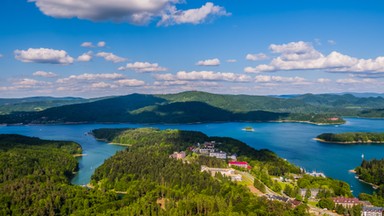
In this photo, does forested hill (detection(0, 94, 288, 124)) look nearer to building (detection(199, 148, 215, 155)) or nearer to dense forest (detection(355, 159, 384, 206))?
building (detection(199, 148, 215, 155))

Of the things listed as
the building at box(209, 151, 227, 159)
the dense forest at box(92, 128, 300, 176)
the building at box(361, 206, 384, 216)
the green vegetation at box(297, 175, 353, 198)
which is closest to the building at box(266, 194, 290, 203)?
the green vegetation at box(297, 175, 353, 198)

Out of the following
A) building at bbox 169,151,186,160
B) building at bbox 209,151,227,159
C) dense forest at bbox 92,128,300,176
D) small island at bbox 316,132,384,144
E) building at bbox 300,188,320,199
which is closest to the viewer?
building at bbox 300,188,320,199

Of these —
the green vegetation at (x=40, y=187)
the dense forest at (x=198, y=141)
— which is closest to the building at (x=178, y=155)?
the dense forest at (x=198, y=141)

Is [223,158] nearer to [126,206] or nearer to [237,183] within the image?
[237,183]

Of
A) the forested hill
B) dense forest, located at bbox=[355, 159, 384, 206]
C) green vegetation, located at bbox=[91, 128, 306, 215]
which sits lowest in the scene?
dense forest, located at bbox=[355, 159, 384, 206]

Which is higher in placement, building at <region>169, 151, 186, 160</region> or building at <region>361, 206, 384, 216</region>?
building at <region>169, 151, 186, 160</region>

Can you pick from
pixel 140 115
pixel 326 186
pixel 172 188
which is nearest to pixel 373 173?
pixel 326 186

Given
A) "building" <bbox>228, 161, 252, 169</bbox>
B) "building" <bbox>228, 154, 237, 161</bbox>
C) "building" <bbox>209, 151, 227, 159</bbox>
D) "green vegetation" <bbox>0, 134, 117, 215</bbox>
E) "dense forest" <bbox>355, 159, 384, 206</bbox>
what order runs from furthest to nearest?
"building" <bbox>209, 151, 227, 159</bbox>
"building" <bbox>228, 154, 237, 161</bbox>
"building" <bbox>228, 161, 252, 169</bbox>
"dense forest" <bbox>355, 159, 384, 206</bbox>
"green vegetation" <bbox>0, 134, 117, 215</bbox>

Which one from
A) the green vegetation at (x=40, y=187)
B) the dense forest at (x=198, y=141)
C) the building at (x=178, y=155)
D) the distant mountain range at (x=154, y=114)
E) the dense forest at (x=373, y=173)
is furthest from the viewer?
the distant mountain range at (x=154, y=114)

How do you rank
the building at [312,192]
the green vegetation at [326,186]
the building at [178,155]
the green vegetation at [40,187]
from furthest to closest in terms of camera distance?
1. the building at [178,155]
2. the building at [312,192]
3. the green vegetation at [326,186]
4. the green vegetation at [40,187]

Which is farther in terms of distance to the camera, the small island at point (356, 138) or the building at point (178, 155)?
the small island at point (356, 138)

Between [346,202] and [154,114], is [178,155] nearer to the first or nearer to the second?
[346,202]

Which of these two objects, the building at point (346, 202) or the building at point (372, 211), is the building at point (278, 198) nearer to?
the building at point (346, 202)
